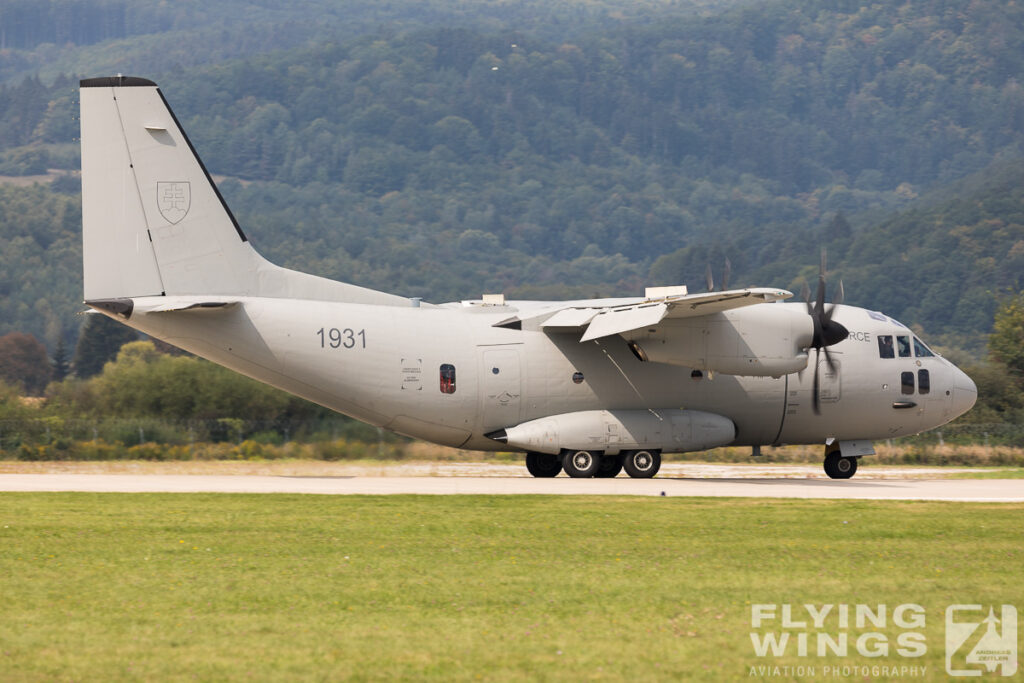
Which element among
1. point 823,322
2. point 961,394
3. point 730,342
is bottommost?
point 961,394

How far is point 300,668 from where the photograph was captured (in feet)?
36.2

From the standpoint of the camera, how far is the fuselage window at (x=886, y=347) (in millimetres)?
30141

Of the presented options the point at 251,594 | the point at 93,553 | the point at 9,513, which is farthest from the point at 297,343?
the point at 251,594

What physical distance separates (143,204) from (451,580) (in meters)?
14.2

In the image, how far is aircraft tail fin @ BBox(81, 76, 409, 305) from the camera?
25.8 m

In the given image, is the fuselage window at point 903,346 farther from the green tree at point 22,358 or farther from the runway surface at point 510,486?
the green tree at point 22,358

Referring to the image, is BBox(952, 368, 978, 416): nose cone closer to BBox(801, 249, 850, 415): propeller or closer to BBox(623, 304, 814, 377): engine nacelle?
BBox(801, 249, 850, 415): propeller

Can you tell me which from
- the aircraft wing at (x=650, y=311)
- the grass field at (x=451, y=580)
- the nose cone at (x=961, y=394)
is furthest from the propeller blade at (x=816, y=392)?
the grass field at (x=451, y=580)

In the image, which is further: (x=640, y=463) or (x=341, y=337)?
(x=640, y=463)

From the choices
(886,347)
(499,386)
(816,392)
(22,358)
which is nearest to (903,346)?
(886,347)

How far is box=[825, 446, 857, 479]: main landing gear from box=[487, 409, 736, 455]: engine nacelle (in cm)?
379

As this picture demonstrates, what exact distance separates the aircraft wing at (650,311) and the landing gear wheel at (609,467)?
3.25 m

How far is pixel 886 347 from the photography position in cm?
3019

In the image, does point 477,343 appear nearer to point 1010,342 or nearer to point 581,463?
point 581,463
